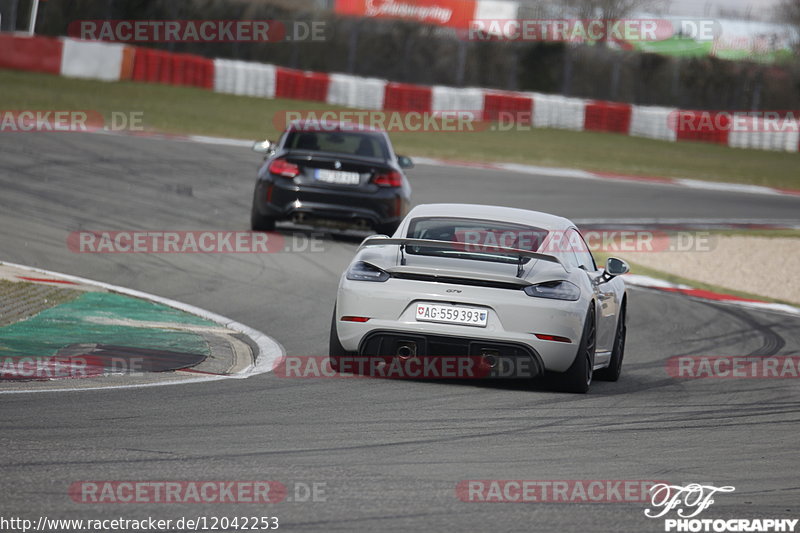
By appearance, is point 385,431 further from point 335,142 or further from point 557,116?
point 557,116

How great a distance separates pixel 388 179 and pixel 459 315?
8.01 meters

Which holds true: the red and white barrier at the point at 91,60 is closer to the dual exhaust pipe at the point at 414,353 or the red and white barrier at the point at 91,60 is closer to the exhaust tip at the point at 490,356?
the dual exhaust pipe at the point at 414,353

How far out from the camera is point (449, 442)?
623 cm

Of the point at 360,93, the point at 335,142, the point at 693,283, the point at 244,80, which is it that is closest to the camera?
the point at 693,283

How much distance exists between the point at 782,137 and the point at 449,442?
30.2 metres

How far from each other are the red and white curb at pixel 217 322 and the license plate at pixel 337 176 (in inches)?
161

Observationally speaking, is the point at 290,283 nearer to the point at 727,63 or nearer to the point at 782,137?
the point at 782,137

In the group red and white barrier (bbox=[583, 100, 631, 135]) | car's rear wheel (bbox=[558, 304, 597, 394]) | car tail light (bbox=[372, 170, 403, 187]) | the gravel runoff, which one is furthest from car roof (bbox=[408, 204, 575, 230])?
red and white barrier (bbox=[583, 100, 631, 135])

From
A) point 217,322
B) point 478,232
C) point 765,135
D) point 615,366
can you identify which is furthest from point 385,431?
point 765,135

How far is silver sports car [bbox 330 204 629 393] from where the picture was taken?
25.0 ft

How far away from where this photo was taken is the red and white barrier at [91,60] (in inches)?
1261

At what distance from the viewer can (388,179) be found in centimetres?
1551

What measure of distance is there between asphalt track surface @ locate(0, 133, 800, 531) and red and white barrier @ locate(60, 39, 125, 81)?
19665mm

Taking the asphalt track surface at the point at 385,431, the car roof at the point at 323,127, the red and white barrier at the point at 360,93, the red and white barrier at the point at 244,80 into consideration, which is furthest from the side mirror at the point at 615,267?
the red and white barrier at the point at 244,80
